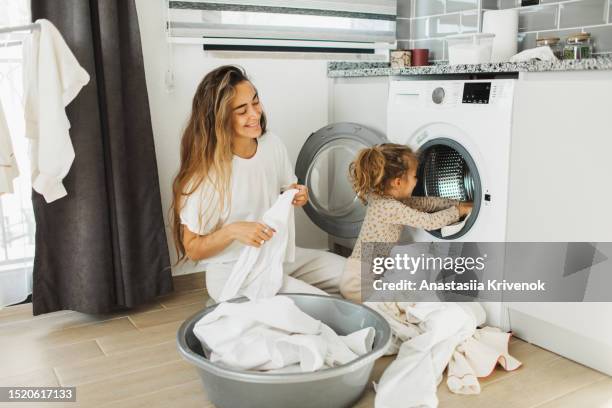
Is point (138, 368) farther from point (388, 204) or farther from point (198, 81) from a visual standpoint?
point (198, 81)

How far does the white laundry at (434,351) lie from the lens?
170 cm

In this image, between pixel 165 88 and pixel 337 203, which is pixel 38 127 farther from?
pixel 337 203

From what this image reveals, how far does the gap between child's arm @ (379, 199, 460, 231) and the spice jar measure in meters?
0.78

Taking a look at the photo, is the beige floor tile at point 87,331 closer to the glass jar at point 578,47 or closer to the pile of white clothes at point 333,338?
the pile of white clothes at point 333,338

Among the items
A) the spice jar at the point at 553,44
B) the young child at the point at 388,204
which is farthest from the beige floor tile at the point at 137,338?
the spice jar at the point at 553,44

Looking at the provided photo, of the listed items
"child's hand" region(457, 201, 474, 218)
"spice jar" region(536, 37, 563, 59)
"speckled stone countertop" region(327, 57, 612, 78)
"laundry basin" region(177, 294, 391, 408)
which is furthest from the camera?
"spice jar" region(536, 37, 563, 59)

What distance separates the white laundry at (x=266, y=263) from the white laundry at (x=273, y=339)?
0.35 ft

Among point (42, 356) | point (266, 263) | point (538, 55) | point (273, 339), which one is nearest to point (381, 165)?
point (266, 263)

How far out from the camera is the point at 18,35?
7.18 ft

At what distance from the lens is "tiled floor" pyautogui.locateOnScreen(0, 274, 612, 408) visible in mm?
1720

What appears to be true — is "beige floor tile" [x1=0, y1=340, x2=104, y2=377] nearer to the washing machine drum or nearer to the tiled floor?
the tiled floor

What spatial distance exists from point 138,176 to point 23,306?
68cm

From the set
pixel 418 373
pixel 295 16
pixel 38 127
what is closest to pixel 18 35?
pixel 38 127

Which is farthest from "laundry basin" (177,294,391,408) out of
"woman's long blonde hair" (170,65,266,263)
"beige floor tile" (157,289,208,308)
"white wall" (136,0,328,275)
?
"white wall" (136,0,328,275)
